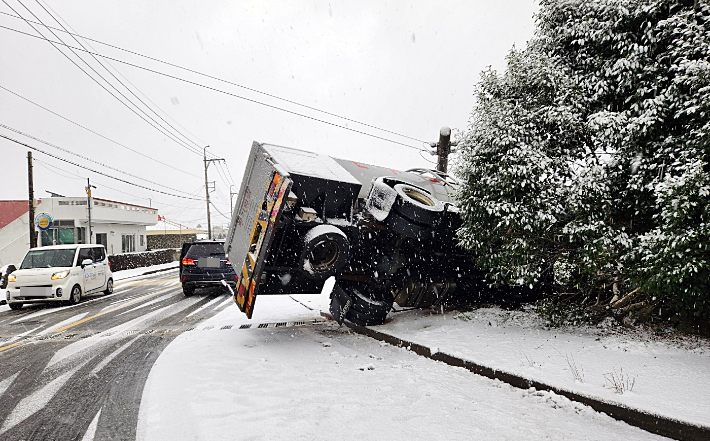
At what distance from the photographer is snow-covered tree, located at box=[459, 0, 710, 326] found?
423cm

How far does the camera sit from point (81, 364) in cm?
536

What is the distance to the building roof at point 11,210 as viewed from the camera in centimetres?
3028

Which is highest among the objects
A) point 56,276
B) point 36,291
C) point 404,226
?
point 404,226

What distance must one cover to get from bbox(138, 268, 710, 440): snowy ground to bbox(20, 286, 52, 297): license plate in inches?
267

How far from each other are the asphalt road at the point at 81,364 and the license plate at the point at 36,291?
16.3 inches

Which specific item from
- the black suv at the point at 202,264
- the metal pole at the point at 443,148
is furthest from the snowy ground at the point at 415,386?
the metal pole at the point at 443,148

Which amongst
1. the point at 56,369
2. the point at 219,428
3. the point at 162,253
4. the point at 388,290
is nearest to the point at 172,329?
the point at 56,369

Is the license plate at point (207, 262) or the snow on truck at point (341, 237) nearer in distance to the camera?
the snow on truck at point (341, 237)

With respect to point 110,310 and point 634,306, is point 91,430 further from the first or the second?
point 110,310

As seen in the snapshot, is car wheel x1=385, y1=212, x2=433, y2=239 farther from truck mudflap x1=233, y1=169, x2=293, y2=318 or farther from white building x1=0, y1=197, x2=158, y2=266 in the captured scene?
white building x1=0, y1=197, x2=158, y2=266

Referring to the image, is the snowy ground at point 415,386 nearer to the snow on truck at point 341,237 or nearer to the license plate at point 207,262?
the snow on truck at point 341,237

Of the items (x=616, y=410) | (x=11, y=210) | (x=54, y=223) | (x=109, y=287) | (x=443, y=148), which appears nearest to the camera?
(x=616, y=410)

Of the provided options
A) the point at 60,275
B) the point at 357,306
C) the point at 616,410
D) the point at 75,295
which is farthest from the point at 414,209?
the point at 75,295

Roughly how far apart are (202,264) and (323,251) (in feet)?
24.5
